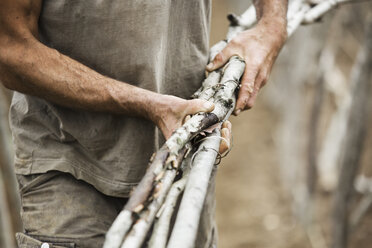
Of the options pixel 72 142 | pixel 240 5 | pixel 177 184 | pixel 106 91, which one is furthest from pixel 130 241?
pixel 240 5

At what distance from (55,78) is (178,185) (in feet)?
1.68

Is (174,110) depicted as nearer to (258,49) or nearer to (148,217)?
(148,217)

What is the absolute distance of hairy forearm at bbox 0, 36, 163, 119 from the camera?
144 cm

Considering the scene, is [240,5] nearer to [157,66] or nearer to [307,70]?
[307,70]

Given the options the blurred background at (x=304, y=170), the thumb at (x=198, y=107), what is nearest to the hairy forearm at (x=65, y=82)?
the thumb at (x=198, y=107)

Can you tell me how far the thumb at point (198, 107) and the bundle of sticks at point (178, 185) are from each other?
16 millimetres

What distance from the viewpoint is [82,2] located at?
147 centimetres

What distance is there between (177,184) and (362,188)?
3.35 m

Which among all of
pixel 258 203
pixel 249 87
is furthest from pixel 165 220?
pixel 258 203

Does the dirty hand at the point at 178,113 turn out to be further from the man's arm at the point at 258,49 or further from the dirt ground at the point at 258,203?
the dirt ground at the point at 258,203

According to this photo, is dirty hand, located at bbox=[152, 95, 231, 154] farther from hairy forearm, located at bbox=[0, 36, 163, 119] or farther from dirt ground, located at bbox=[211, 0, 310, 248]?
dirt ground, located at bbox=[211, 0, 310, 248]

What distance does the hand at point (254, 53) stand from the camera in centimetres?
162

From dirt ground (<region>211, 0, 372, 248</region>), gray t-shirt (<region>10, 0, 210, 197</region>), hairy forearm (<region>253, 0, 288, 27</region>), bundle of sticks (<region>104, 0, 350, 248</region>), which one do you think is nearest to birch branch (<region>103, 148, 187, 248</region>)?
bundle of sticks (<region>104, 0, 350, 248</region>)

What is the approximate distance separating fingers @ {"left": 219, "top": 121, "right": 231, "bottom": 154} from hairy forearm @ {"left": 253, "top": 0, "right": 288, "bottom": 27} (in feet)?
2.06
